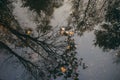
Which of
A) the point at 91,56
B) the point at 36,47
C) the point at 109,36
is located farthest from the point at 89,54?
the point at 36,47

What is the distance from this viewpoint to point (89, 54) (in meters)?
7.94

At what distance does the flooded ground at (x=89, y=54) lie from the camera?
605 cm

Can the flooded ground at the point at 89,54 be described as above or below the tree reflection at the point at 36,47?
above

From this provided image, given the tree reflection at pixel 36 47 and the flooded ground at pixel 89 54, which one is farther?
the flooded ground at pixel 89 54

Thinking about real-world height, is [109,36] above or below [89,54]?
below

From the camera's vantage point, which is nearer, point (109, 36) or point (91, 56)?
point (109, 36)

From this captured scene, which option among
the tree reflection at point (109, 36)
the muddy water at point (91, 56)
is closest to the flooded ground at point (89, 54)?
the muddy water at point (91, 56)

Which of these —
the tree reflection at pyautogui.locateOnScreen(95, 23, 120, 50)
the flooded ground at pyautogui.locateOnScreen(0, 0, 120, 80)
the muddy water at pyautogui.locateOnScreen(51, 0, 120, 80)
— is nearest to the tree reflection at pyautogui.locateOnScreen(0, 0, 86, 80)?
the flooded ground at pyautogui.locateOnScreen(0, 0, 120, 80)

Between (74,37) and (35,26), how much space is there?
94cm

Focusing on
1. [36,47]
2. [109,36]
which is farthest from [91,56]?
[36,47]

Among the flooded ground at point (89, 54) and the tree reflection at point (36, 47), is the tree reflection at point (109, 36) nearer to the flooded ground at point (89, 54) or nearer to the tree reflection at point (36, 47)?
the flooded ground at point (89, 54)

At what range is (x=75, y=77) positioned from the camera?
5.60 metres

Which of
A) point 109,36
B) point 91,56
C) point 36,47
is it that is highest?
point 91,56

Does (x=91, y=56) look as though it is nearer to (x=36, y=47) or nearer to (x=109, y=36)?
(x=109, y=36)
